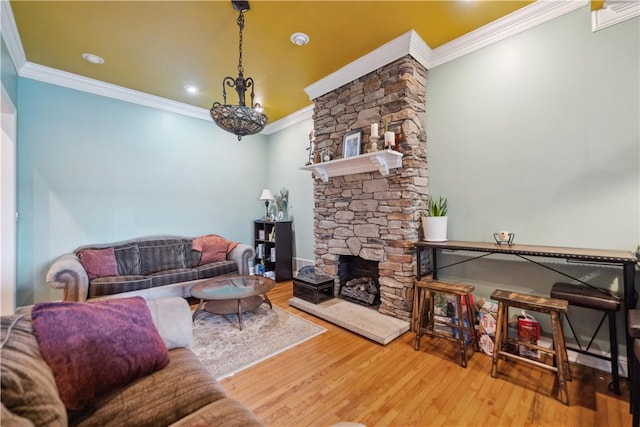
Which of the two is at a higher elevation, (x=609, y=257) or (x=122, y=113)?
(x=122, y=113)

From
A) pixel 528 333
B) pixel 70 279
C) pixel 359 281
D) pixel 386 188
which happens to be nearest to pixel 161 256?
pixel 70 279

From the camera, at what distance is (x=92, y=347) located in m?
1.09

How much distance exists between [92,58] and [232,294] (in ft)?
10.3

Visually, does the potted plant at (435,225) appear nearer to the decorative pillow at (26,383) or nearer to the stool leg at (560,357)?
the stool leg at (560,357)

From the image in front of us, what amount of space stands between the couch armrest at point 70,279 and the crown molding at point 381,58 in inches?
143

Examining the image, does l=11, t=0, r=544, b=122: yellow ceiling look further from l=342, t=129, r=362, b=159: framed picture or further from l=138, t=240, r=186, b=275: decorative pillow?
l=138, t=240, r=186, b=275: decorative pillow

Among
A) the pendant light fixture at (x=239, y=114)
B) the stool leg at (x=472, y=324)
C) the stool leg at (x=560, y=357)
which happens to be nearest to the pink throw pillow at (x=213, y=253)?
the pendant light fixture at (x=239, y=114)

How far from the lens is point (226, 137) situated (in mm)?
4926

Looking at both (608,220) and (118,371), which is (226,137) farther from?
(608,220)

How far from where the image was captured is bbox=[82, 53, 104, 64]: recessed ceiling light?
2998 millimetres

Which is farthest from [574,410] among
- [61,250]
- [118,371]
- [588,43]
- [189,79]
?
[61,250]

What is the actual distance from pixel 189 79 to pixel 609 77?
4314mm

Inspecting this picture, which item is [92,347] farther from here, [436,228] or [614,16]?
[614,16]

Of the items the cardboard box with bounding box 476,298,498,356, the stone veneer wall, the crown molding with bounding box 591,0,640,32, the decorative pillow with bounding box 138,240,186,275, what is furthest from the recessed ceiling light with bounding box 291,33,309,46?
the decorative pillow with bounding box 138,240,186,275
